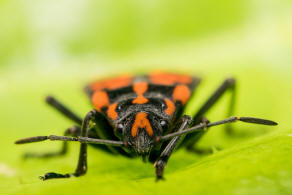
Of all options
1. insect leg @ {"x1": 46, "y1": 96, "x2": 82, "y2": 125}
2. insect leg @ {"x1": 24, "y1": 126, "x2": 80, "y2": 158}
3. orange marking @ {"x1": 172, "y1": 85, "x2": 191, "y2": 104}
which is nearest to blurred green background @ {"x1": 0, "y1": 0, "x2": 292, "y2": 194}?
insect leg @ {"x1": 24, "y1": 126, "x2": 80, "y2": 158}

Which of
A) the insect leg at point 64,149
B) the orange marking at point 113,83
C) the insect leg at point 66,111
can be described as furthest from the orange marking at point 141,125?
the insect leg at point 66,111

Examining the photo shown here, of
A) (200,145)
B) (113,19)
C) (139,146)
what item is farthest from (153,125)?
(113,19)

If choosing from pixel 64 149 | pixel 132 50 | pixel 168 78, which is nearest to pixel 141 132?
pixel 64 149

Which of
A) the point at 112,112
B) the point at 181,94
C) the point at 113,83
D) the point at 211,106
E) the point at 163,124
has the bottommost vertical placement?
the point at 163,124

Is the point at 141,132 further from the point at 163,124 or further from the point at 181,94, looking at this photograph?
the point at 181,94

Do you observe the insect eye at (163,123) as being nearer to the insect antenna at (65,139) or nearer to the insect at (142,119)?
the insect at (142,119)

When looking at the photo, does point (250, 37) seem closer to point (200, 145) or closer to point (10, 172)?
point (200, 145)
